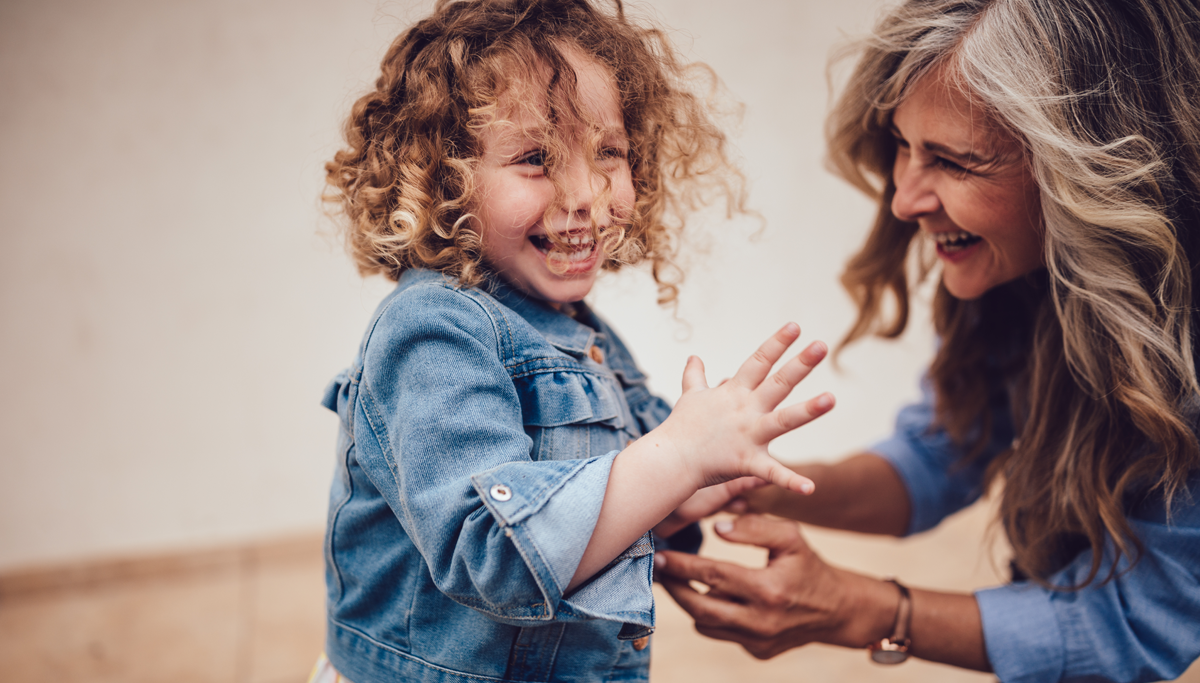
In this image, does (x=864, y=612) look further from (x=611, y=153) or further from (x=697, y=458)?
(x=611, y=153)

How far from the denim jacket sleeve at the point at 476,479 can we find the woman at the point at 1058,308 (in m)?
0.26

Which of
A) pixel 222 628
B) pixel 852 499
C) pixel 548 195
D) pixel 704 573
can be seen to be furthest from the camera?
pixel 222 628

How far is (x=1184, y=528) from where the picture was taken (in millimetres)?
732

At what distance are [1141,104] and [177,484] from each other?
194 centimetres

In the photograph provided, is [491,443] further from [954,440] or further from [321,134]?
[321,134]

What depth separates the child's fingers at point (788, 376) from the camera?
1.70 ft

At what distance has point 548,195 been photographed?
589 mm

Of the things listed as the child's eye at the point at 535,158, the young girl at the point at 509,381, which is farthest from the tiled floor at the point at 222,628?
the child's eye at the point at 535,158

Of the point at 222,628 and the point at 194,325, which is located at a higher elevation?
the point at 194,325

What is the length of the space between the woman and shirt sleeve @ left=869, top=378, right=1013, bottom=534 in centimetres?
16

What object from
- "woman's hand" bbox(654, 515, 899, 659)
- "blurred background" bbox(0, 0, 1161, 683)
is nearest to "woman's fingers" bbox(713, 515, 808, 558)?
"woman's hand" bbox(654, 515, 899, 659)

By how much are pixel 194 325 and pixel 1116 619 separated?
1777 mm

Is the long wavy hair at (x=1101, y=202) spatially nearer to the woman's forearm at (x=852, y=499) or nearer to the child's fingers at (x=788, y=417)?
the woman's forearm at (x=852, y=499)

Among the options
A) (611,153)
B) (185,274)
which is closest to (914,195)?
(611,153)
